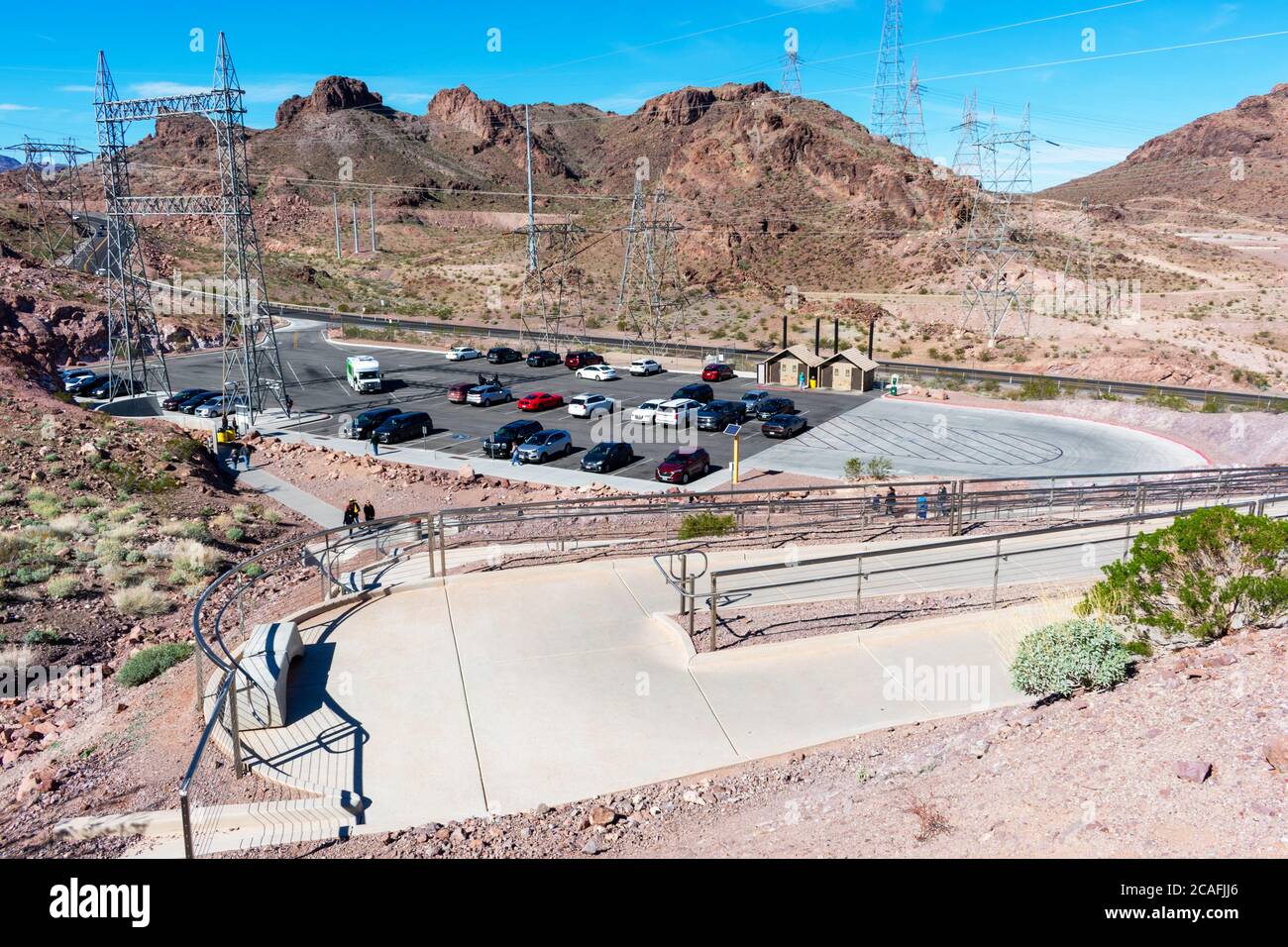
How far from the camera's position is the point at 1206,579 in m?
9.75

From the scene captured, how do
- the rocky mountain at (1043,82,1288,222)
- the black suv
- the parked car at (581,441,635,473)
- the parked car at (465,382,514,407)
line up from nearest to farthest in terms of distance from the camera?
the parked car at (581,441,635,473) → the black suv → the parked car at (465,382,514,407) → the rocky mountain at (1043,82,1288,222)

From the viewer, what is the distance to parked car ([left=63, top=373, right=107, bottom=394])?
4704cm

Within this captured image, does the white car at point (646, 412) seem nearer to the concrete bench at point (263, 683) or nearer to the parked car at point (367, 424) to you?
the parked car at point (367, 424)

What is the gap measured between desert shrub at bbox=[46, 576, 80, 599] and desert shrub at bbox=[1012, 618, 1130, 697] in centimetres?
1731

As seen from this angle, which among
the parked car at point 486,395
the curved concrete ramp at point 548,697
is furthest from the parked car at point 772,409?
the curved concrete ramp at point 548,697

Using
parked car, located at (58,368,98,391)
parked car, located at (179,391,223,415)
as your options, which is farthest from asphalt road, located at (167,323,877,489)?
parked car, located at (58,368,98,391)

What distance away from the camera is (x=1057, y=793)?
6969 mm

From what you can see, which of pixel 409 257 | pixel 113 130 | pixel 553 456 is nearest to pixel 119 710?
pixel 553 456

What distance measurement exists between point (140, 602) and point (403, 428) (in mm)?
21613

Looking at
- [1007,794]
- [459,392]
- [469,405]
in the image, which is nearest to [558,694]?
[1007,794]

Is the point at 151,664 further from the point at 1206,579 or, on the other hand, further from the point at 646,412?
the point at 646,412

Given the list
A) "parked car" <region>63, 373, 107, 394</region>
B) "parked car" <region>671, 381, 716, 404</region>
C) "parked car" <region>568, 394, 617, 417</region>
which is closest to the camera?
"parked car" <region>568, 394, 617, 417</region>

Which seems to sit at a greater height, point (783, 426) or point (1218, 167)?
point (1218, 167)

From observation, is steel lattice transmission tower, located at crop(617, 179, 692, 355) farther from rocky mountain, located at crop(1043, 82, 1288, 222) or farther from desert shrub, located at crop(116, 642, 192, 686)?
rocky mountain, located at crop(1043, 82, 1288, 222)
